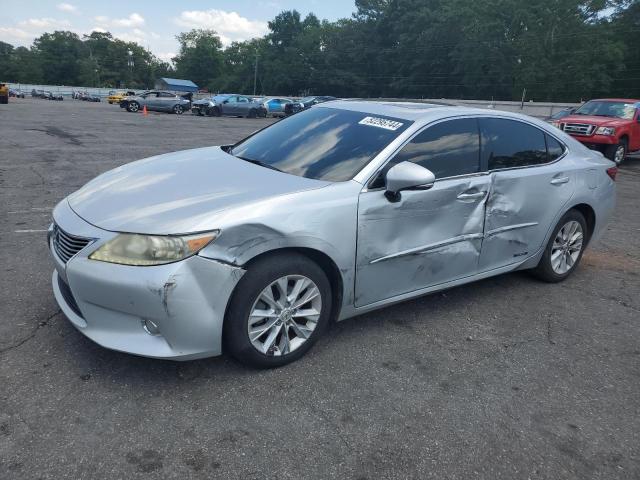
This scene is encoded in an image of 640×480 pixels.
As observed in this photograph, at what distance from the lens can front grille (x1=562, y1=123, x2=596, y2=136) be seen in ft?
43.0

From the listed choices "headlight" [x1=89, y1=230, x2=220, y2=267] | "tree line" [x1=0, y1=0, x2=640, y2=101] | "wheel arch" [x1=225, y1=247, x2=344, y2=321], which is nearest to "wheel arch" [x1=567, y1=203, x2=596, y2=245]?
"wheel arch" [x1=225, y1=247, x2=344, y2=321]

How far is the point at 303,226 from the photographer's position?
2.85 meters

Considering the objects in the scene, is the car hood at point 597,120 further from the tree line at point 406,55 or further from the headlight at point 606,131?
the tree line at point 406,55

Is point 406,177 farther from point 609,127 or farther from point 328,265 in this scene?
point 609,127

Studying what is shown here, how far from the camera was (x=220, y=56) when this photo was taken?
119 meters

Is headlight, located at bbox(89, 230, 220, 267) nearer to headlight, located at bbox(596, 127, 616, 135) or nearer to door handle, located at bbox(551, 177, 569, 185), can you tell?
door handle, located at bbox(551, 177, 569, 185)

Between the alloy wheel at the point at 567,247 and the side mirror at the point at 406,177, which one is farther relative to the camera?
the alloy wheel at the point at 567,247

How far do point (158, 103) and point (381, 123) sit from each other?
1226 inches

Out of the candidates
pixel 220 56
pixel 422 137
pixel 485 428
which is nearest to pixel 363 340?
pixel 485 428

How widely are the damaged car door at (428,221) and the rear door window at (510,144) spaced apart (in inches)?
4.6

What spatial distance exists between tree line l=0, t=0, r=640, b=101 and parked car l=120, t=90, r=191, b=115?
3771 centimetres

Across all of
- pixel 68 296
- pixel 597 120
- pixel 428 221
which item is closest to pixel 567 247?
pixel 428 221

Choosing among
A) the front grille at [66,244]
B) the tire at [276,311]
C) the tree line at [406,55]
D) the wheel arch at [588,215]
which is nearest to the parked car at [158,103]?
the wheel arch at [588,215]

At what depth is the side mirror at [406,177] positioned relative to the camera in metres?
3.08
